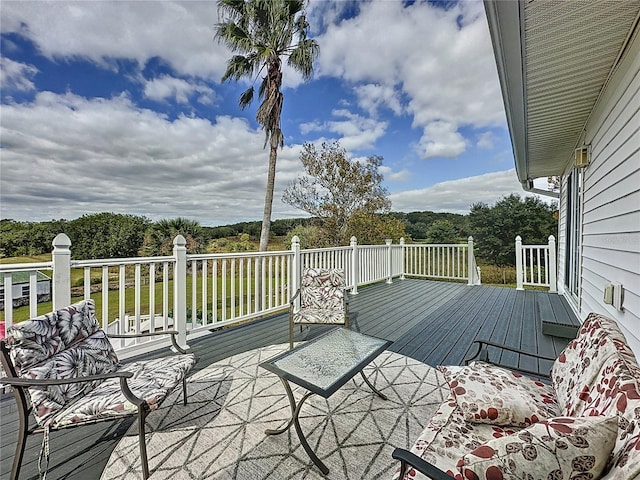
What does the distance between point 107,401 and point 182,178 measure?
577 inches

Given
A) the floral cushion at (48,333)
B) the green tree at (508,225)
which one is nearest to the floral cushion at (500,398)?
the floral cushion at (48,333)

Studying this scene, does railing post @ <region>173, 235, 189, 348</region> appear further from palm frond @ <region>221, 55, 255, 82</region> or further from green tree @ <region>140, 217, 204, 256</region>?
green tree @ <region>140, 217, 204, 256</region>

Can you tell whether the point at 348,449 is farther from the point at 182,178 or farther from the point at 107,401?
the point at 182,178

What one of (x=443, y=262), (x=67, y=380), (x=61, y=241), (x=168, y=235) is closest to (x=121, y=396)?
(x=67, y=380)

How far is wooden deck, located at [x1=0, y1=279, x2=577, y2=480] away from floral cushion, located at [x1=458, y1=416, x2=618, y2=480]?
210 centimetres

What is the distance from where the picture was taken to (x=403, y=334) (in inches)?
161

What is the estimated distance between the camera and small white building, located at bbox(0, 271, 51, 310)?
2463mm

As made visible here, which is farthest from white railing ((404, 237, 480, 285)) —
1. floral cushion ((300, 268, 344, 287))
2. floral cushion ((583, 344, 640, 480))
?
floral cushion ((583, 344, 640, 480))

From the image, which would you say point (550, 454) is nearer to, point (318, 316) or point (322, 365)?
point (322, 365)

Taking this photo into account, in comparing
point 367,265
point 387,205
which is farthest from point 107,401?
point 387,205

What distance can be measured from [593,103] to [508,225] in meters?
12.3

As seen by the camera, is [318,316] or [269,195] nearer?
[318,316]

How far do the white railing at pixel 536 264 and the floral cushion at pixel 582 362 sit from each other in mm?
6307

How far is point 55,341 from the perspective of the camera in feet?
6.28
